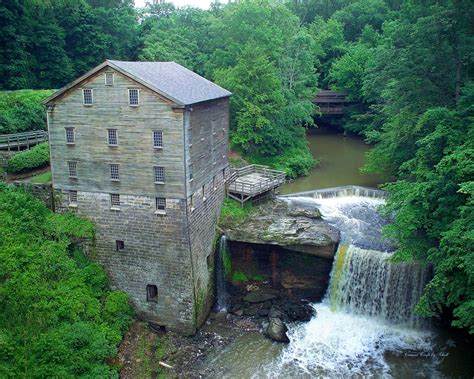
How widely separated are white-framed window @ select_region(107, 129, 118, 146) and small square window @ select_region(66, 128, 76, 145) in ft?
7.30

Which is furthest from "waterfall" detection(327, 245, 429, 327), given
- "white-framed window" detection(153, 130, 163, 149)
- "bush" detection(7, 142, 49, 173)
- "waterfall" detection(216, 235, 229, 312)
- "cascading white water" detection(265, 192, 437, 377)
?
"bush" detection(7, 142, 49, 173)

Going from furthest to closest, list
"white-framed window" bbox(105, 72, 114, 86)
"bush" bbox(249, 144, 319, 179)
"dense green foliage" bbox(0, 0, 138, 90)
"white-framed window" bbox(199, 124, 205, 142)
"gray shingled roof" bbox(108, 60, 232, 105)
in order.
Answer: "bush" bbox(249, 144, 319, 179)
"dense green foliage" bbox(0, 0, 138, 90)
"white-framed window" bbox(199, 124, 205, 142)
"white-framed window" bbox(105, 72, 114, 86)
"gray shingled roof" bbox(108, 60, 232, 105)

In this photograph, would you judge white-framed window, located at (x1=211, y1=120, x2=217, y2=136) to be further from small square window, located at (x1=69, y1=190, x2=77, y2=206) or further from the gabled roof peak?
small square window, located at (x1=69, y1=190, x2=77, y2=206)

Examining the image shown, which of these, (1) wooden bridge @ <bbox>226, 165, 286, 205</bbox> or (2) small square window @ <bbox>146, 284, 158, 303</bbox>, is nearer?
(2) small square window @ <bbox>146, 284, 158, 303</bbox>

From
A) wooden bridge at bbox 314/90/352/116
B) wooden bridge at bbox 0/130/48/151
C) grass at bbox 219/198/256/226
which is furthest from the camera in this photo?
wooden bridge at bbox 314/90/352/116

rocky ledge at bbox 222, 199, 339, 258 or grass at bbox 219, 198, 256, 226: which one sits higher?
grass at bbox 219, 198, 256, 226

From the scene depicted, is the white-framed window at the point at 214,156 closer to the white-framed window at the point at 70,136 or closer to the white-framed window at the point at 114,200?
the white-framed window at the point at 114,200

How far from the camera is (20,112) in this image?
1463 inches

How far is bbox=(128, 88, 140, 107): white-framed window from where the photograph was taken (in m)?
24.9

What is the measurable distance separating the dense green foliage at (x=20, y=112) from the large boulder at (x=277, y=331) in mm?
24262

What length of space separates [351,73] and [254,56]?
21.5 metres

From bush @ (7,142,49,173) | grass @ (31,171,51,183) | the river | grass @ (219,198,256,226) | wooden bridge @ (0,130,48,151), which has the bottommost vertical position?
the river

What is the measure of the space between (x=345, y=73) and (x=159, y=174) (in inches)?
1591

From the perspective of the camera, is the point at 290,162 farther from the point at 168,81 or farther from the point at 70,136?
the point at 70,136
